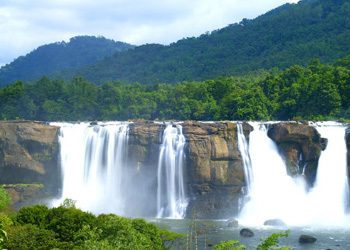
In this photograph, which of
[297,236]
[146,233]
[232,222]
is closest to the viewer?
[146,233]

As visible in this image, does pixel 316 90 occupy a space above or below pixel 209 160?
above

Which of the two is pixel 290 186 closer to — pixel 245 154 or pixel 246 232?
pixel 245 154

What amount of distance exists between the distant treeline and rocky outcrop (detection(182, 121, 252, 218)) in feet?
59.1

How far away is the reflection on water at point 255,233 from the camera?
3925 cm

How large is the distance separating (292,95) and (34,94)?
42.2 meters

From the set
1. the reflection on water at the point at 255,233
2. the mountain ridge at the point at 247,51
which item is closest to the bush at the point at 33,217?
the reflection on water at the point at 255,233

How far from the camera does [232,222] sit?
1817 inches

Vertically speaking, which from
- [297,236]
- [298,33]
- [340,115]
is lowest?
[297,236]

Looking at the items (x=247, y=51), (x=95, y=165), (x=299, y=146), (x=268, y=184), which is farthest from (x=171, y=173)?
(x=247, y=51)

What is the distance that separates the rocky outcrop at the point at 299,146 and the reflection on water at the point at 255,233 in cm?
985

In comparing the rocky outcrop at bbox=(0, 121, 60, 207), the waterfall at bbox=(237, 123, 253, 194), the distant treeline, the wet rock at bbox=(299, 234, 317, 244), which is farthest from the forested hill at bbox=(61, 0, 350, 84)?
the wet rock at bbox=(299, 234, 317, 244)

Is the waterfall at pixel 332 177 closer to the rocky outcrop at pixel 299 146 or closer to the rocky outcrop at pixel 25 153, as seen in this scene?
the rocky outcrop at pixel 299 146

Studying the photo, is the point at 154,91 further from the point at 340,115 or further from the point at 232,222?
the point at 232,222

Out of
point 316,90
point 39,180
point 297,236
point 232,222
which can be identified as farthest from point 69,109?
point 297,236
